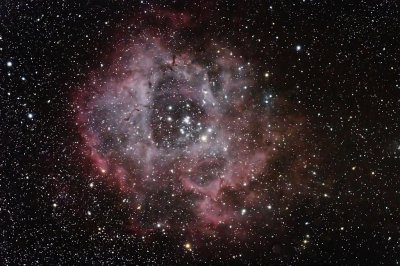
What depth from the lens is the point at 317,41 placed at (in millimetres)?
3574

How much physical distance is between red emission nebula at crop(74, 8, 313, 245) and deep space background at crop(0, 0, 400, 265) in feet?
0.08

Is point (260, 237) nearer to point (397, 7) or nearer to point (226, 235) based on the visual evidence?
point (226, 235)

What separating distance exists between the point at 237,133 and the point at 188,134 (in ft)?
1.91

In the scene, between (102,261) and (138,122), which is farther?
(102,261)

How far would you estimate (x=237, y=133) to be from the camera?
12.2 ft

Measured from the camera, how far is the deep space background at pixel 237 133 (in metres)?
3.50

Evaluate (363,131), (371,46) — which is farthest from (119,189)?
(371,46)

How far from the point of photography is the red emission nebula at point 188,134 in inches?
139

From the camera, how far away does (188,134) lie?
370 cm

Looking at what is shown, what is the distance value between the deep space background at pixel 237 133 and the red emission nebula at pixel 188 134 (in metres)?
0.03

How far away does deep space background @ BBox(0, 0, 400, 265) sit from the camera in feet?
11.5

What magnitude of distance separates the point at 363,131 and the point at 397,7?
1.44m

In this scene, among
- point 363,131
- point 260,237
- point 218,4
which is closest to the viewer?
point 218,4

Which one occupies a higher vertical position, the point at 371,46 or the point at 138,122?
the point at 371,46
